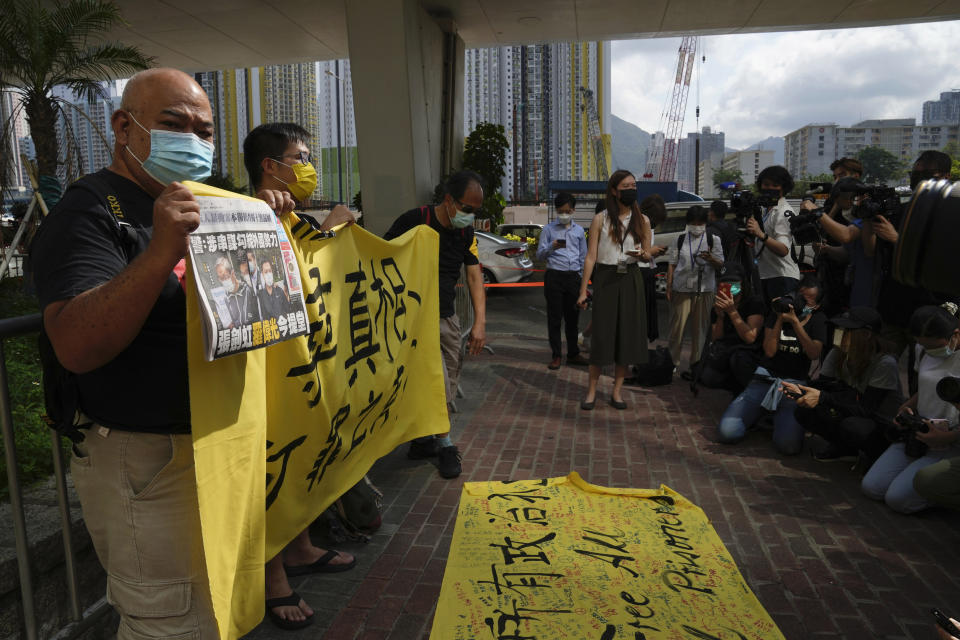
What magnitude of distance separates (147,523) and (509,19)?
370 inches

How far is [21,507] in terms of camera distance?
217cm

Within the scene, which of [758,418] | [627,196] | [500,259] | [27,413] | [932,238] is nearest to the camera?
[932,238]

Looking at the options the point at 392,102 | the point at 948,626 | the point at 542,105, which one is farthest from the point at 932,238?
the point at 542,105

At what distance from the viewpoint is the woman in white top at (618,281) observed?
19.2 ft

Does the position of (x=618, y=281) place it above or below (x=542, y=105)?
below

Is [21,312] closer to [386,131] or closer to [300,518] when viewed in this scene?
[386,131]

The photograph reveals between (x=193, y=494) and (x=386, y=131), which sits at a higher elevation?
(x=386, y=131)

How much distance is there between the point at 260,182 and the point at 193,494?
1640 millimetres

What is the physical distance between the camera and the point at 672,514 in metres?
3.83

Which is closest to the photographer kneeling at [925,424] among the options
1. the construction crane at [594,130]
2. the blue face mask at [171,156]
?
the blue face mask at [171,156]

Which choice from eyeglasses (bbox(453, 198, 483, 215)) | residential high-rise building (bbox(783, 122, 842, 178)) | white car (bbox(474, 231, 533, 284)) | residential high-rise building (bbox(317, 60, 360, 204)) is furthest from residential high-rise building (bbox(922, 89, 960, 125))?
eyeglasses (bbox(453, 198, 483, 215))

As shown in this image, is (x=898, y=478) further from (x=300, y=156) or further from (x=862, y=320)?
(x=300, y=156)

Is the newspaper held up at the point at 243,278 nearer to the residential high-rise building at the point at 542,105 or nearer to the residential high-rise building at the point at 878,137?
the residential high-rise building at the point at 542,105

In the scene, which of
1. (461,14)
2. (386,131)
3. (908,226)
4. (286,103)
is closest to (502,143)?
(461,14)
